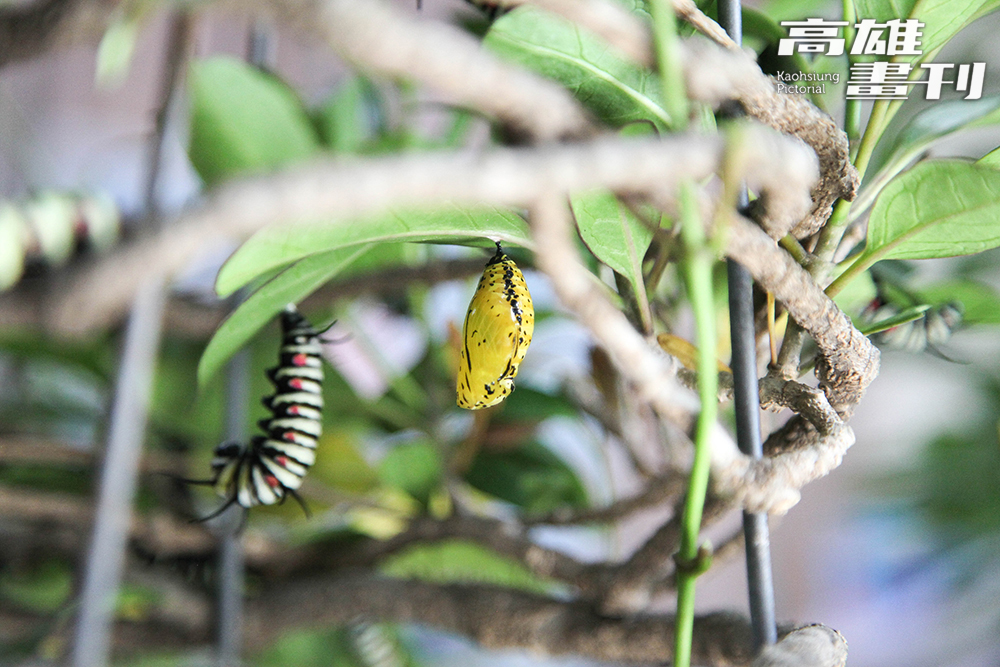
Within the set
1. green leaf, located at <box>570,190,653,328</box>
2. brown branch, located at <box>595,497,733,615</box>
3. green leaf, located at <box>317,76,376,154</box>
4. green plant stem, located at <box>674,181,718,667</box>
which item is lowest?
brown branch, located at <box>595,497,733,615</box>

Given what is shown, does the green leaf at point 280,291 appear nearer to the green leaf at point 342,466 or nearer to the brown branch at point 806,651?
the brown branch at point 806,651

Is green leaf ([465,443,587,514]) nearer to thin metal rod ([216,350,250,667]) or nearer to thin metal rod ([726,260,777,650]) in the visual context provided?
thin metal rod ([216,350,250,667])

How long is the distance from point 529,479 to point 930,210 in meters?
0.57

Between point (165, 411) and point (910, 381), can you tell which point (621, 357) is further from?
point (910, 381)

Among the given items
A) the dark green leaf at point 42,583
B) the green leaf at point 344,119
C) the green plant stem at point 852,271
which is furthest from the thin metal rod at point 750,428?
the dark green leaf at point 42,583

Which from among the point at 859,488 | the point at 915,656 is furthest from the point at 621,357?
the point at 859,488

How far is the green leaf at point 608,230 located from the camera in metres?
0.34

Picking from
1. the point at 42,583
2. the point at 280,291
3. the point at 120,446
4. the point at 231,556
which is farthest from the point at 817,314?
the point at 42,583

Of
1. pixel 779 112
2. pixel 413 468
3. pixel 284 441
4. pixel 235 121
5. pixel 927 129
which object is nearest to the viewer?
pixel 779 112

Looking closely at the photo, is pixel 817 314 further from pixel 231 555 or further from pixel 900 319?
pixel 231 555

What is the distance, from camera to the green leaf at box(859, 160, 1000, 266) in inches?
13.6

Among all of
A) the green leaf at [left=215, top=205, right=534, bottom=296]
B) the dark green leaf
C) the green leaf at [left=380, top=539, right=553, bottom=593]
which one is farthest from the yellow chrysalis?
the dark green leaf

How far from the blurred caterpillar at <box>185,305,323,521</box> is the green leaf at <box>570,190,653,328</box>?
288 mm

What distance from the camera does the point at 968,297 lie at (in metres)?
0.51
